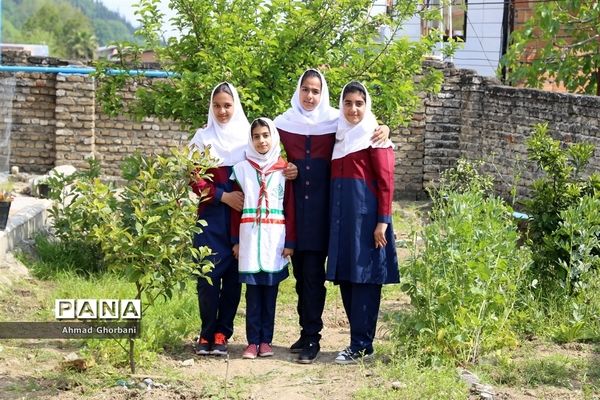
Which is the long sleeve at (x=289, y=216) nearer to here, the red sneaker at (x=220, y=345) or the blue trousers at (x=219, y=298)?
the blue trousers at (x=219, y=298)

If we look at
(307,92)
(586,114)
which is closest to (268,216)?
(307,92)

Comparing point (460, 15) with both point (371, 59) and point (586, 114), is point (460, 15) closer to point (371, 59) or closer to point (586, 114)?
point (586, 114)

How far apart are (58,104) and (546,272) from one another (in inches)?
324

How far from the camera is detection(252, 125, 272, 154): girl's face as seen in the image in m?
5.59

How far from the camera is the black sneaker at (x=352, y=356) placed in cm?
552

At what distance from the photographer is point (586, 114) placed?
32.6ft

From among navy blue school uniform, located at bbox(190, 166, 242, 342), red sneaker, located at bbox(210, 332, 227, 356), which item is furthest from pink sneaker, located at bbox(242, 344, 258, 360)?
navy blue school uniform, located at bbox(190, 166, 242, 342)

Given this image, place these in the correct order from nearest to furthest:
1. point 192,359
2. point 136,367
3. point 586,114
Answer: point 136,367, point 192,359, point 586,114

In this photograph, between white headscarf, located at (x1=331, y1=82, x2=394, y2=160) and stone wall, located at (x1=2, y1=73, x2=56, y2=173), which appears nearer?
white headscarf, located at (x1=331, y1=82, x2=394, y2=160)

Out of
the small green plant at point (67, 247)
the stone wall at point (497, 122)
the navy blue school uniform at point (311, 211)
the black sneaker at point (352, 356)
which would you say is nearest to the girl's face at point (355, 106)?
the navy blue school uniform at point (311, 211)

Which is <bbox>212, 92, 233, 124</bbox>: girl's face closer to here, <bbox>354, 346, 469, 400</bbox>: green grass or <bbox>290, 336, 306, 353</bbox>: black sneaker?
<bbox>290, 336, 306, 353</bbox>: black sneaker

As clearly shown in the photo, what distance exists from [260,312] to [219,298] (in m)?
0.25

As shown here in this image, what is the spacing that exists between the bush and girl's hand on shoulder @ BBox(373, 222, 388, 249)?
7.2 inches

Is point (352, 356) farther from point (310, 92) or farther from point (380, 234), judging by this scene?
point (310, 92)
